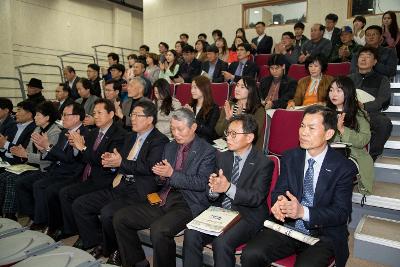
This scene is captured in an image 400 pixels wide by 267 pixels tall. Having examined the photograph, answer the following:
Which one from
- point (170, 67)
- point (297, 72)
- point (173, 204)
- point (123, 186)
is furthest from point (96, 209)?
point (170, 67)

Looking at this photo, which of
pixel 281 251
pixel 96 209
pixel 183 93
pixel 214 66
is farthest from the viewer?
pixel 214 66

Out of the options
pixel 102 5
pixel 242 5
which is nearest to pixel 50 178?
pixel 242 5

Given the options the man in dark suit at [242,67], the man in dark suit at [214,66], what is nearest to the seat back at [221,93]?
the man in dark suit at [242,67]

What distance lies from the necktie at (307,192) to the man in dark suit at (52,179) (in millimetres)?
2144

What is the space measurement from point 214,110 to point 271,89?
4.01ft

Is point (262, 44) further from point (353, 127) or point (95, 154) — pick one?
point (95, 154)

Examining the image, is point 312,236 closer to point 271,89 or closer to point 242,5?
point 271,89

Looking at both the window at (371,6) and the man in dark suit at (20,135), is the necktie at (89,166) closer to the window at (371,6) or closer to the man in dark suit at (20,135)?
the man in dark suit at (20,135)

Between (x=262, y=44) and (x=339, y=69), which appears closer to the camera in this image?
(x=339, y=69)

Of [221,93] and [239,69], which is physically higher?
[239,69]

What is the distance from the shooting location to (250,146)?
2160 millimetres

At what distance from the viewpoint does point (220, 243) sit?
5.99ft

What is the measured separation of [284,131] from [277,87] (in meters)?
1.50

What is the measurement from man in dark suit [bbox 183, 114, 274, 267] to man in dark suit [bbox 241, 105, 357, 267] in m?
0.10
